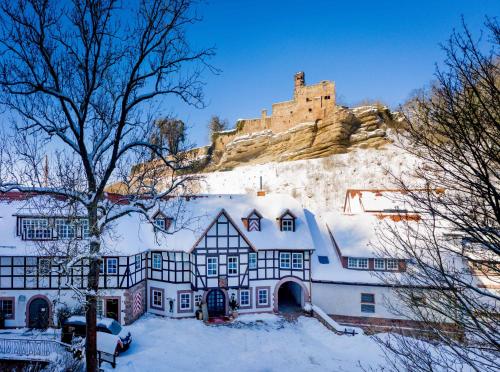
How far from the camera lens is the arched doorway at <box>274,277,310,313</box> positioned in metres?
21.4

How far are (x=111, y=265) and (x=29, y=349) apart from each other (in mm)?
6035

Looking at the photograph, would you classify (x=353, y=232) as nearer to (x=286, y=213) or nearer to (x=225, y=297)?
(x=286, y=213)

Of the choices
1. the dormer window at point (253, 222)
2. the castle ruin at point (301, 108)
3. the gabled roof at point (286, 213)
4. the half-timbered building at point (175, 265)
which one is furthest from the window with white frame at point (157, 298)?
the castle ruin at point (301, 108)

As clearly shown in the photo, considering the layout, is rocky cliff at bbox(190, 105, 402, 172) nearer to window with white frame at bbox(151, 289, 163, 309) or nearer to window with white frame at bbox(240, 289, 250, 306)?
window with white frame at bbox(151, 289, 163, 309)

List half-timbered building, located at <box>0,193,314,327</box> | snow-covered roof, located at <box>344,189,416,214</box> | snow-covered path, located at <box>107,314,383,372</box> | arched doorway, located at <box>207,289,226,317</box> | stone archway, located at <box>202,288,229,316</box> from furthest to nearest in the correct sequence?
snow-covered roof, located at <box>344,189,416,214</box>
arched doorway, located at <box>207,289,226,317</box>
stone archway, located at <box>202,288,229,316</box>
half-timbered building, located at <box>0,193,314,327</box>
snow-covered path, located at <box>107,314,383,372</box>

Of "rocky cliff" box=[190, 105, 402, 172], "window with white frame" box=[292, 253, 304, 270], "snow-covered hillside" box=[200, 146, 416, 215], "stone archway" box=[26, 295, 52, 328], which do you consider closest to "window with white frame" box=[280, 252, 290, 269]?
"window with white frame" box=[292, 253, 304, 270]

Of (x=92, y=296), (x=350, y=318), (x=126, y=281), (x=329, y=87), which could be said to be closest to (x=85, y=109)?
(x=92, y=296)

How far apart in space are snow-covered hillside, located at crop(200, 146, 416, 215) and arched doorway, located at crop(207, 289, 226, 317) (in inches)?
930

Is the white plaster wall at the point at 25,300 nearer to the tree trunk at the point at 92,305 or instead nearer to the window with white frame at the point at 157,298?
the window with white frame at the point at 157,298

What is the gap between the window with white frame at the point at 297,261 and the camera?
21750 millimetres

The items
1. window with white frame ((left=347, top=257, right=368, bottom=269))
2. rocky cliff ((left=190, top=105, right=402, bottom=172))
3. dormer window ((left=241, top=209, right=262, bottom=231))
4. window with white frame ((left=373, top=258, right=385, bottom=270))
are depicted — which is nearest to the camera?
window with white frame ((left=373, top=258, right=385, bottom=270))

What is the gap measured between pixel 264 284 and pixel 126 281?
8905 mm

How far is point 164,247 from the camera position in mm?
20531

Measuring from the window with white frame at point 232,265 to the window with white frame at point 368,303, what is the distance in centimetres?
845
